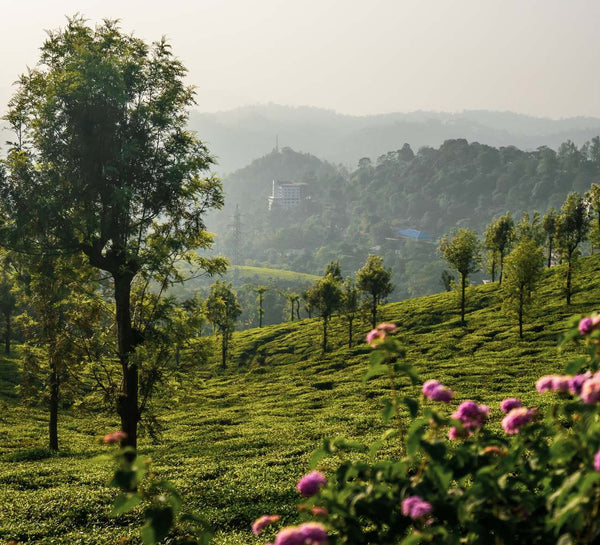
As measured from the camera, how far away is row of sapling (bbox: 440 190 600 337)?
50.5 meters

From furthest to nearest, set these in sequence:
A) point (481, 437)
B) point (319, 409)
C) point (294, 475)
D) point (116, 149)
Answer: point (319, 409) < point (116, 149) < point (294, 475) < point (481, 437)

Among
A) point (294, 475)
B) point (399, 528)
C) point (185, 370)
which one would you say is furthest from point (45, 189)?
point (399, 528)

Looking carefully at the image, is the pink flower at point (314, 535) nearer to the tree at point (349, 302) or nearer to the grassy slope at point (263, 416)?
the grassy slope at point (263, 416)

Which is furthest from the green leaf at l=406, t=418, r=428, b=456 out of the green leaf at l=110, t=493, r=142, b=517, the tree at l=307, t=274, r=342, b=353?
the tree at l=307, t=274, r=342, b=353

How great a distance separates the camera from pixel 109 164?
Answer: 61.5 feet

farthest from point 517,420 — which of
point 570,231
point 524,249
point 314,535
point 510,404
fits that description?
point 570,231

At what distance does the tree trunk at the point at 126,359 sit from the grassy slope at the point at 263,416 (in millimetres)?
2446

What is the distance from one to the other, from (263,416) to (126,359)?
72.3ft

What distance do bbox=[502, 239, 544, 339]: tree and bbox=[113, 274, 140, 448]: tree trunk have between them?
4201cm

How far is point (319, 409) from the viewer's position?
129ft

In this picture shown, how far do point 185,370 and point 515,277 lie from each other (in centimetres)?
4053

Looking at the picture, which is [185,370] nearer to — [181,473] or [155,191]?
[181,473]

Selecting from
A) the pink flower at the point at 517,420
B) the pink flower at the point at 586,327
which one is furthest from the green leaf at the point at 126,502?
the pink flower at the point at 586,327

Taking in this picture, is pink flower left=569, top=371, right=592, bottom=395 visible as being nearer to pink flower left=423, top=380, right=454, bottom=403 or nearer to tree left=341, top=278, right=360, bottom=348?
pink flower left=423, top=380, right=454, bottom=403
